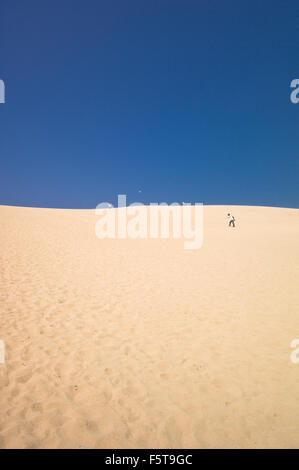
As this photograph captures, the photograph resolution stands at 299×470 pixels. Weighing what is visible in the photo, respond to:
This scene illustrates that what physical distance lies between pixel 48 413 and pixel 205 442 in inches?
106

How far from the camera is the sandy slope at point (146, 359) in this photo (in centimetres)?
359

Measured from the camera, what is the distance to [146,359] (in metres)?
5.28

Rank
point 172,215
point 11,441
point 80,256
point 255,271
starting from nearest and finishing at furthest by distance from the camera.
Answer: point 11,441, point 255,271, point 80,256, point 172,215

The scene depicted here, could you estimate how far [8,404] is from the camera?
3.87m

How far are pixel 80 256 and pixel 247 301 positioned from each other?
10.9 metres

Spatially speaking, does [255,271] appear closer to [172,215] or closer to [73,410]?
[73,410]

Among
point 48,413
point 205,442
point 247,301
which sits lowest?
point 205,442

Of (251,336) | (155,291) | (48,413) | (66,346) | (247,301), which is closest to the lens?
(48,413)

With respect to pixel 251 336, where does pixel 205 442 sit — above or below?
below

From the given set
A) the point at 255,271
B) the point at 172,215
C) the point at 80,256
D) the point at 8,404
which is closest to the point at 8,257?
the point at 80,256

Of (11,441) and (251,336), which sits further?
(251,336)

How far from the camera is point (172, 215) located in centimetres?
3769

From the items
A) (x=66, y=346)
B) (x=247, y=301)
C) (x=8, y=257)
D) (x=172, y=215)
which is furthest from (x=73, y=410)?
(x=172, y=215)

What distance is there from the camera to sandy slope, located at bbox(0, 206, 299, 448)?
3.59m
